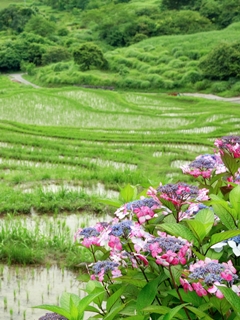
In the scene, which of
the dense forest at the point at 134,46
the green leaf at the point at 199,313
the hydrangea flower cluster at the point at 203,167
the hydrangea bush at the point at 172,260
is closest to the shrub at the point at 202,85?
the dense forest at the point at 134,46

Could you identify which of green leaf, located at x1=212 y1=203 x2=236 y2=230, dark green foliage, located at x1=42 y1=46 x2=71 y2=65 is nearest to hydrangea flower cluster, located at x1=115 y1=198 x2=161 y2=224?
green leaf, located at x1=212 y1=203 x2=236 y2=230

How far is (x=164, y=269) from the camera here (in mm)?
1900

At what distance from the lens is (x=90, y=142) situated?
12633mm

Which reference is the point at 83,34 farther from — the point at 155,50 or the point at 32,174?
the point at 32,174

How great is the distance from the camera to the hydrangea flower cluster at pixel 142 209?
2.05 m

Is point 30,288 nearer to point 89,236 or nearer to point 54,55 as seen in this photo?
point 89,236

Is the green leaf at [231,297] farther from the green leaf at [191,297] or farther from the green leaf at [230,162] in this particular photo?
the green leaf at [230,162]

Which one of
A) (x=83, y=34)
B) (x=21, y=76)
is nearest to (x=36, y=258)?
(x=21, y=76)

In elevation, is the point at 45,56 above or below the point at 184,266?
below

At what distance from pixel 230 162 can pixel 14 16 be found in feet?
204

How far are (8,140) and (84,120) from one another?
6.39m

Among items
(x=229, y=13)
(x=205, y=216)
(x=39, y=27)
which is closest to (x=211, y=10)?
(x=229, y=13)

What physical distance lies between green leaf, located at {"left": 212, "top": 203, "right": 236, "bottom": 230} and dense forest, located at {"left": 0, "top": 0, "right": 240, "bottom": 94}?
29.3m

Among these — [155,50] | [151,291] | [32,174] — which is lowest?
[155,50]
